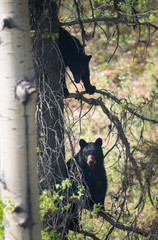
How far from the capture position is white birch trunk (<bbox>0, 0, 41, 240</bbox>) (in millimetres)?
2068

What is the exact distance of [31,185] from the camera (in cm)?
215

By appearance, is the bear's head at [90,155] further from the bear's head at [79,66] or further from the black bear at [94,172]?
the bear's head at [79,66]

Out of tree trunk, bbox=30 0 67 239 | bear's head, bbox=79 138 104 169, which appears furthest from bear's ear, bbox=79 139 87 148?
tree trunk, bbox=30 0 67 239

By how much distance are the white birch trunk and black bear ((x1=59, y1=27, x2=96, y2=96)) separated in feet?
9.02

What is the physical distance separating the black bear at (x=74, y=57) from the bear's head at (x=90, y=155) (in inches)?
32.1

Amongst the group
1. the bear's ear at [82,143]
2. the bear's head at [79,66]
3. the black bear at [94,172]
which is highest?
the bear's head at [79,66]

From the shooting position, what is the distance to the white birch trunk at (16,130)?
207 centimetres

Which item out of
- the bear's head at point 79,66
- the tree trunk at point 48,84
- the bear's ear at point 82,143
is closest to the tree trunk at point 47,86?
the tree trunk at point 48,84

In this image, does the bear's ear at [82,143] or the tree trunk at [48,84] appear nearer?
the tree trunk at [48,84]

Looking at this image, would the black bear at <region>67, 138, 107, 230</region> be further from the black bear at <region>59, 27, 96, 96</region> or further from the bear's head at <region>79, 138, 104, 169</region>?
the black bear at <region>59, 27, 96, 96</region>

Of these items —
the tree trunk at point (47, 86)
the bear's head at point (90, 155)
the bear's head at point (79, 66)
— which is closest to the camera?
the tree trunk at point (47, 86)

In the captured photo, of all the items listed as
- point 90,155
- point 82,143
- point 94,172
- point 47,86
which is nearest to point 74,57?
point 82,143

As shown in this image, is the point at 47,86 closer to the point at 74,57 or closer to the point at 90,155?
the point at 90,155

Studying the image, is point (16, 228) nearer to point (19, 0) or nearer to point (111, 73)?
point (19, 0)
